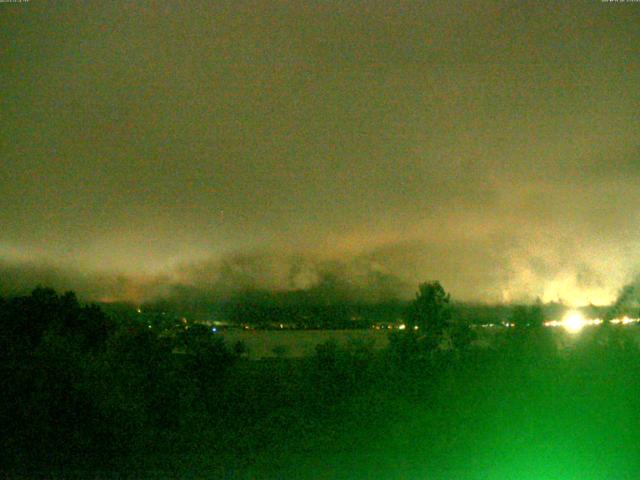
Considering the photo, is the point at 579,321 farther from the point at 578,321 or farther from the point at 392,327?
the point at 392,327

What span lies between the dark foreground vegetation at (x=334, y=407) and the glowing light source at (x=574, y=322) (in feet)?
0.77

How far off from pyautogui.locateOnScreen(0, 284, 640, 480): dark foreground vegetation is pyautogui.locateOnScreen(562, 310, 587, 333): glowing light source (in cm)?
23

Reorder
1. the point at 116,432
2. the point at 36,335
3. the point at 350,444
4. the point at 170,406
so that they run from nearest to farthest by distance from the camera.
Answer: the point at 116,432
the point at 350,444
the point at 170,406
the point at 36,335

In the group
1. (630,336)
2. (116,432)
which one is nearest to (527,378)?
(630,336)

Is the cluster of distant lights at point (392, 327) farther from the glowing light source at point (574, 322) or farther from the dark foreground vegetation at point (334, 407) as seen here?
the glowing light source at point (574, 322)

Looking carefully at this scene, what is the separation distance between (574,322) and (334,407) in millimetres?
6884

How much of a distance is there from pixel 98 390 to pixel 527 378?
8738 millimetres

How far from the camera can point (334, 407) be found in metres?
14.0

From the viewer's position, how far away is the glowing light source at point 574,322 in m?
17.1

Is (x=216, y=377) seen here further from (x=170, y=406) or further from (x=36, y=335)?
(x=36, y=335)

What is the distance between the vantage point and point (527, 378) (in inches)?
593

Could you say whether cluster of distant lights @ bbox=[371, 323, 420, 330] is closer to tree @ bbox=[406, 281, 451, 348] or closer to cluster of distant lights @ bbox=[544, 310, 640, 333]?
tree @ bbox=[406, 281, 451, 348]

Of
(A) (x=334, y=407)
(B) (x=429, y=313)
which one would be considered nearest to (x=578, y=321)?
(B) (x=429, y=313)

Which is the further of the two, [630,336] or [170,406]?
[630,336]
